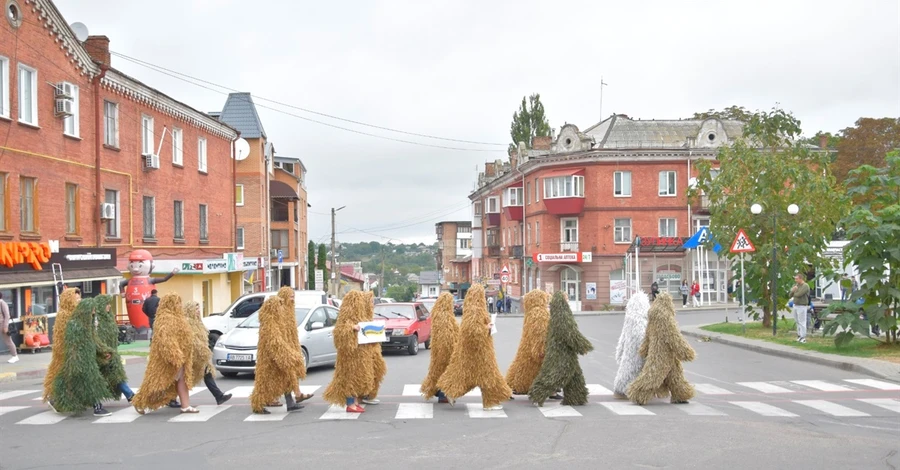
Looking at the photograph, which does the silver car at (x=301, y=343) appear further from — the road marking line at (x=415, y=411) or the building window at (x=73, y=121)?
the building window at (x=73, y=121)

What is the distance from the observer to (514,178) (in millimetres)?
65375

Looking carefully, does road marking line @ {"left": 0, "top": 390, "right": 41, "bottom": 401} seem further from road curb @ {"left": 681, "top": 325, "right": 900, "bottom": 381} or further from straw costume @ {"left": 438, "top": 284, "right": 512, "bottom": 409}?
road curb @ {"left": 681, "top": 325, "right": 900, "bottom": 381}

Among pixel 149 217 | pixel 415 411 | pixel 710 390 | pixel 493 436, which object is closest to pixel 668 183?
pixel 149 217

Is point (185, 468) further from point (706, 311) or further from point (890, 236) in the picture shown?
point (706, 311)

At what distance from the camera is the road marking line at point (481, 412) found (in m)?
11.7

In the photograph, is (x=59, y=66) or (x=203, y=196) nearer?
(x=59, y=66)

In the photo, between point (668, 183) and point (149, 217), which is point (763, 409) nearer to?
point (149, 217)

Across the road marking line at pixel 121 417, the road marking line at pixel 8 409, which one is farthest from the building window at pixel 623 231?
the road marking line at pixel 8 409

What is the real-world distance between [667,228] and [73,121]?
39128 millimetres

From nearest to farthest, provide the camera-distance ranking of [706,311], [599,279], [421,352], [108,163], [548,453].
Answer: [548,453] → [421,352] → [108,163] → [706,311] → [599,279]

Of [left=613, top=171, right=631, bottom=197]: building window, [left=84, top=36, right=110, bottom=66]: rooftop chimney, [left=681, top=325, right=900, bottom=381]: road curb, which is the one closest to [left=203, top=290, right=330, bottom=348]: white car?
[left=84, top=36, right=110, bottom=66]: rooftop chimney

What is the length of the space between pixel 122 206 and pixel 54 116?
17.8ft

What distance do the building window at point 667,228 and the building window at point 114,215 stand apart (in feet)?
119

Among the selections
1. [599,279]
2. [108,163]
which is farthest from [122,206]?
[599,279]
